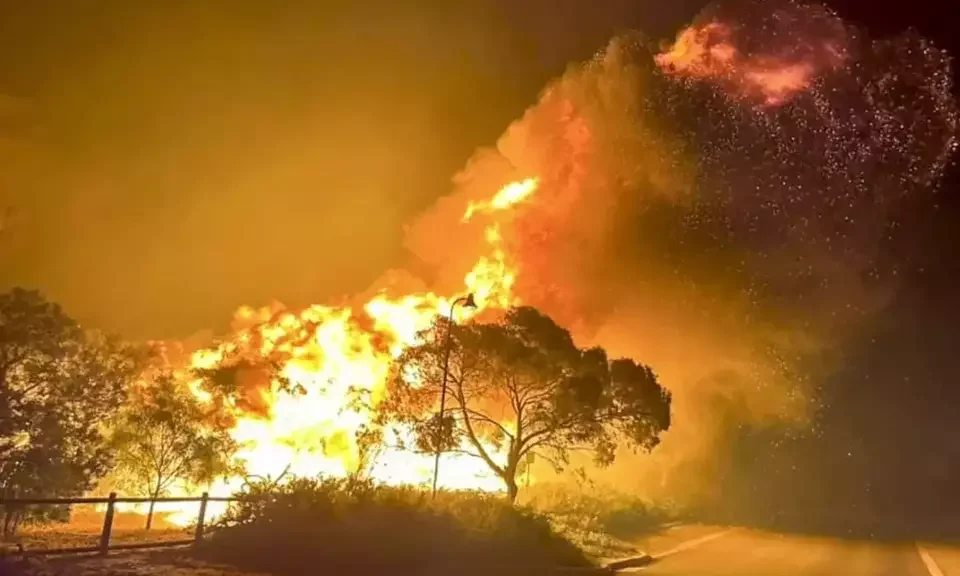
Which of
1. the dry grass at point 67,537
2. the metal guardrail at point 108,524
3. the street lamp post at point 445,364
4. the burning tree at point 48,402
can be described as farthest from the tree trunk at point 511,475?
the burning tree at point 48,402

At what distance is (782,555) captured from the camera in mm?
29125

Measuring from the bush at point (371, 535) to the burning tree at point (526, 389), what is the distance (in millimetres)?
7569

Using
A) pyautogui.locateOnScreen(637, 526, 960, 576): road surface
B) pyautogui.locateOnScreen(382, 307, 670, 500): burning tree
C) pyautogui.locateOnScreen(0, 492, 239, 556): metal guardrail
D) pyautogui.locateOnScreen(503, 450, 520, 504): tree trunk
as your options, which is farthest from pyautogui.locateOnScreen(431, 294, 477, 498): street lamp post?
pyautogui.locateOnScreen(0, 492, 239, 556): metal guardrail

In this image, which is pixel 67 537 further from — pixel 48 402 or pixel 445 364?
pixel 445 364

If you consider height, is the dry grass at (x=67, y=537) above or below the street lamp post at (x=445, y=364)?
below

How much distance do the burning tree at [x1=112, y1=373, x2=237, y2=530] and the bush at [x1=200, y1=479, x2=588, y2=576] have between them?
1085 cm

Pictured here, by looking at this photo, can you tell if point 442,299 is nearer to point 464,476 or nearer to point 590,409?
point 464,476

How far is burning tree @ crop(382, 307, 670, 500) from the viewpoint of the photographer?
3009 centimetres

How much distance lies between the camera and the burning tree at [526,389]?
3009 cm

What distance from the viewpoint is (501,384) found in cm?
3102

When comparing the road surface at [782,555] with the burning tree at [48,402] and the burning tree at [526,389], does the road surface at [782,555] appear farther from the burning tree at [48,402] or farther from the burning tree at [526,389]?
the burning tree at [48,402]

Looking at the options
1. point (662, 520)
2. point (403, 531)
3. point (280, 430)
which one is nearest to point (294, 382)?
point (280, 430)

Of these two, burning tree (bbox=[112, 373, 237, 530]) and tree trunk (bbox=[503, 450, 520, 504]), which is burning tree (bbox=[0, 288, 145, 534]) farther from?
tree trunk (bbox=[503, 450, 520, 504])

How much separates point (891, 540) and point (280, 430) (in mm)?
34462
